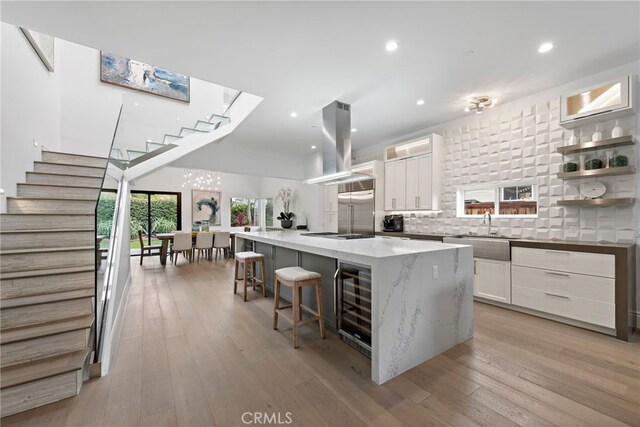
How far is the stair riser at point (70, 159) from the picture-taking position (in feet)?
11.7

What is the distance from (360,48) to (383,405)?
289cm

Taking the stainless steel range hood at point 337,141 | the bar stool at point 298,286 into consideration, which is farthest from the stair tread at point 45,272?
the stainless steel range hood at point 337,141

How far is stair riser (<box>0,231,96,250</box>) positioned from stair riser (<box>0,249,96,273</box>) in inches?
8.3

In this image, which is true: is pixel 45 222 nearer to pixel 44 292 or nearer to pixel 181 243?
pixel 44 292

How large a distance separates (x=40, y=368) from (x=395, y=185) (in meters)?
4.94

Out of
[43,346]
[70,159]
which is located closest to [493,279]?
[43,346]

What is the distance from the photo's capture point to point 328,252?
2.19 meters

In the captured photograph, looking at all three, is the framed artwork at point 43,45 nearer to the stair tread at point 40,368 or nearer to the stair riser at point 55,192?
the stair riser at point 55,192

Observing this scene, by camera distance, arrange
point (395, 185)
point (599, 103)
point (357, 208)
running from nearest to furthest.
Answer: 1. point (599, 103)
2. point (395, 185)
3. point (357, 208)

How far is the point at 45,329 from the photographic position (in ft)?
6.14

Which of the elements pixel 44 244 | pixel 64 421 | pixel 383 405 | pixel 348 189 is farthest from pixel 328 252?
pixel 348 189

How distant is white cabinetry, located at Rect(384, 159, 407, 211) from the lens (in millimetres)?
4836

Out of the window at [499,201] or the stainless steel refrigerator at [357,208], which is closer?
the window at [499,201]

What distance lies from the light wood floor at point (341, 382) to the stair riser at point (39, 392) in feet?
0.16
